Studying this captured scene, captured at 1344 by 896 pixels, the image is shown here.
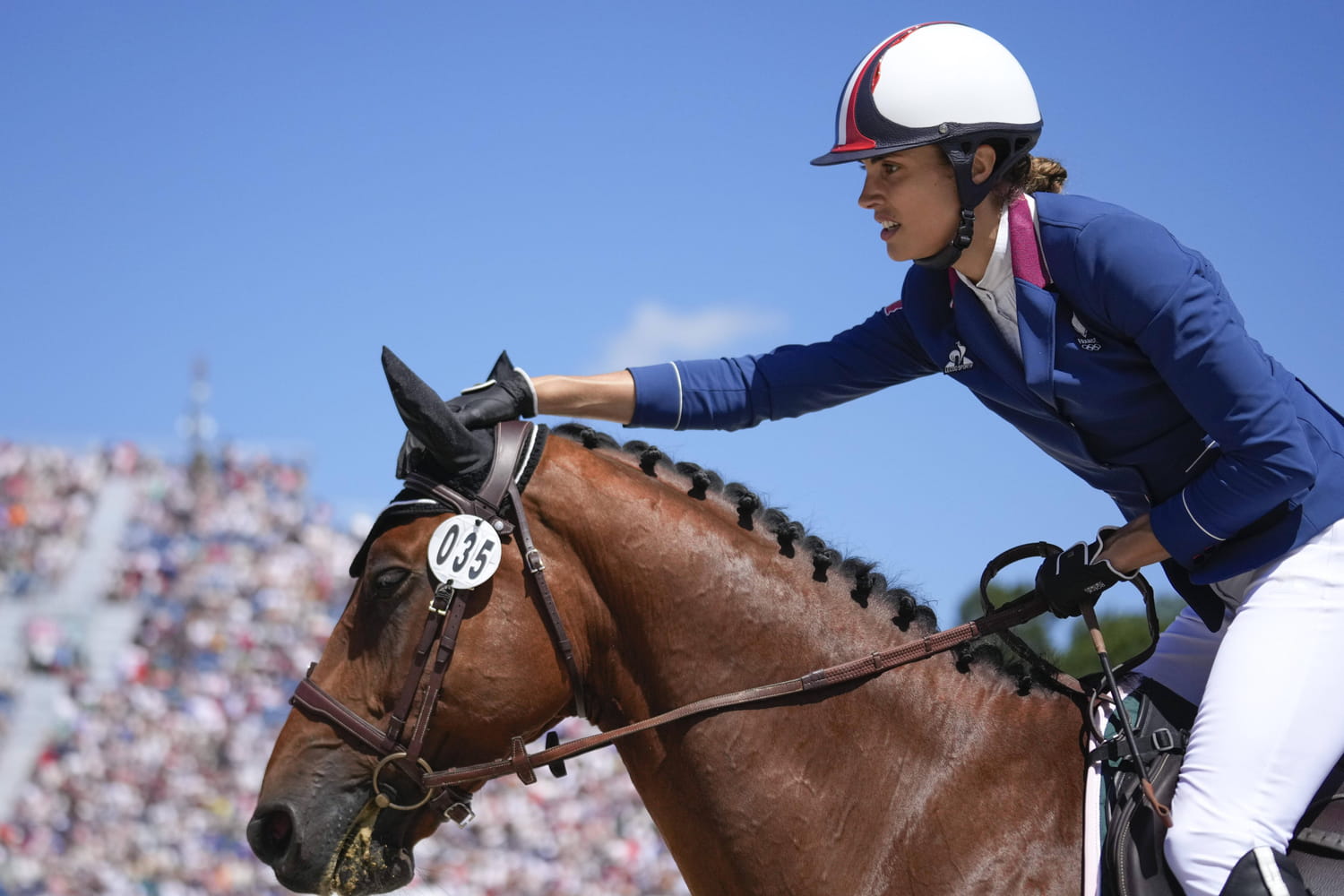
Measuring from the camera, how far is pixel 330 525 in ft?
93.3

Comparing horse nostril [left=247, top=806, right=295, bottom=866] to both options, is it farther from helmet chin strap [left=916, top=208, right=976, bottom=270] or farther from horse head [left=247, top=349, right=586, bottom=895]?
helmet chin strap [left=916, top=208, right=976, bottom=270]

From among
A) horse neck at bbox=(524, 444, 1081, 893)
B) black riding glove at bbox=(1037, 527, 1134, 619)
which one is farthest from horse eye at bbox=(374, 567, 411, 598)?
black riding glove at bbox=(1037, 527, 1134, 619)

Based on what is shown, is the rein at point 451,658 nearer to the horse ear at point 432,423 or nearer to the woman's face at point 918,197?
the horse ear at point 432,423

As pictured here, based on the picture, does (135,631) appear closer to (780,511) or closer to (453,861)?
(453,861)

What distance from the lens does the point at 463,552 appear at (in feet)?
9.84

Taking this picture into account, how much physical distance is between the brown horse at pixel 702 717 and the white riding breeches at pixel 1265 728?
0.36 meters

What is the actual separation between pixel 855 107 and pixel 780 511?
3.63ft

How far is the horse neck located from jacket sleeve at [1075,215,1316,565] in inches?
27.3

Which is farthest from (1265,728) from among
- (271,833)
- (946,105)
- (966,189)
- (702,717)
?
(271,833)

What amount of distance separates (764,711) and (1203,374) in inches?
50.8

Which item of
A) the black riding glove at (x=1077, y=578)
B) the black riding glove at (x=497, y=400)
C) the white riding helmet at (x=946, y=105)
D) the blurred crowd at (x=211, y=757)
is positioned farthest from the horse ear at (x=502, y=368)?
the blurred crowd at (x=211, y=757)

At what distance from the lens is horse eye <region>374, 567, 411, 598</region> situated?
307 centimetres

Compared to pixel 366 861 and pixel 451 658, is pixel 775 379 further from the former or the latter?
pixel 366 861

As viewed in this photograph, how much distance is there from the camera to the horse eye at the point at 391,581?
3070 mm
